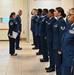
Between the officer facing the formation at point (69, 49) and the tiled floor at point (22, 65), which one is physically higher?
the officer facing the formation at point (69, 49)

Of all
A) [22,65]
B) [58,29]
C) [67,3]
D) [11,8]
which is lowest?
[22,65]

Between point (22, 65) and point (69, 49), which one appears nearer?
point (69, 49)

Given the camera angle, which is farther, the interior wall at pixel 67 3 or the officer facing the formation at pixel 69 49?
the interior wall at pixel 67 3

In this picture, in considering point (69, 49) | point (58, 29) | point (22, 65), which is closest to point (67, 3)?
point (22, 65)

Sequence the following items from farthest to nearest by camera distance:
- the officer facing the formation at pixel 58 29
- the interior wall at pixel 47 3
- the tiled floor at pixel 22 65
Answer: the interior wall at pixel 47 3, the tiled floor at pixel 22 65, the officer facing the formation at pixel 58 29

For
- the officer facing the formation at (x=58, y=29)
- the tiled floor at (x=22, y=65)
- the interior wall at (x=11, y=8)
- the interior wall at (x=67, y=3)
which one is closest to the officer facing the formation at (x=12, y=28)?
the tiled floor at (x=22, y=65)

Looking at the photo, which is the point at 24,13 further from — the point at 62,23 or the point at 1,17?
the point at 62,23

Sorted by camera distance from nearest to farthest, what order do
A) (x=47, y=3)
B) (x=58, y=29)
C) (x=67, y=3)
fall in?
(x=58, y=29), (x=67, y=3), (x=47, y=3)

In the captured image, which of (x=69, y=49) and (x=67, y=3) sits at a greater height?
(x=67, y=3)

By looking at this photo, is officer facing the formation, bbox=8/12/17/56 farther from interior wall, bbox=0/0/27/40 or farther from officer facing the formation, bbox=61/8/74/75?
officer facing the formation, bbox=61/8/74/75

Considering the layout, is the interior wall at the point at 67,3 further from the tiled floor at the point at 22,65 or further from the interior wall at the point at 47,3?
the tiled floor at the point at 22,65

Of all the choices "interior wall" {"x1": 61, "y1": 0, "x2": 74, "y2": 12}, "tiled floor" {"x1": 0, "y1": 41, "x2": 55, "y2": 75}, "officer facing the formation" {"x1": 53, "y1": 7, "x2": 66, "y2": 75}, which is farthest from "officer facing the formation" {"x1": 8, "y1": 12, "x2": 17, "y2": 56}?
"interior wall" {"x1": 61, "y1": 0, "x2": 74, "y2": 12}

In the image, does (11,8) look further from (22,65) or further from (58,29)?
(58,29)

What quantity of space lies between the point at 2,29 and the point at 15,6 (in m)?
1.58
